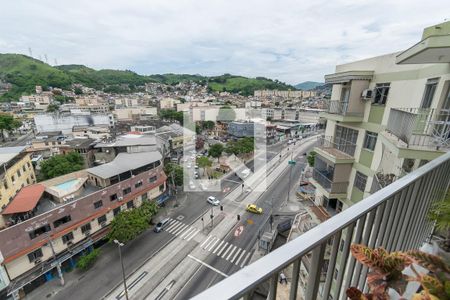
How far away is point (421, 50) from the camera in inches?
131

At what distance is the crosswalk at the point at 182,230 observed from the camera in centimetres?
1591

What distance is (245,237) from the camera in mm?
15836

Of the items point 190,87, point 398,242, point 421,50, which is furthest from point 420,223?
point 190,87

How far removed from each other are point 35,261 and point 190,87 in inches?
4711

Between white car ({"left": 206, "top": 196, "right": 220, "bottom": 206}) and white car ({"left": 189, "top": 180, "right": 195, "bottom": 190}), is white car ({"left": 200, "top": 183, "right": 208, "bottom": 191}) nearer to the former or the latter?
white car ({"left": 189, "top": 180, "right": 195, "bottom": 190})

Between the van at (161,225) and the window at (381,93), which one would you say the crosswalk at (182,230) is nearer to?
the van at (161,225)

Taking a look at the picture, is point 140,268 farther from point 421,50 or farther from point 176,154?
point 176,154

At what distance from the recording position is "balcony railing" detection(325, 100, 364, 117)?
702 centimetres

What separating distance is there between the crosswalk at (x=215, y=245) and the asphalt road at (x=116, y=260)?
27.1 inches

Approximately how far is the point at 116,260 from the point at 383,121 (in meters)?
16.5

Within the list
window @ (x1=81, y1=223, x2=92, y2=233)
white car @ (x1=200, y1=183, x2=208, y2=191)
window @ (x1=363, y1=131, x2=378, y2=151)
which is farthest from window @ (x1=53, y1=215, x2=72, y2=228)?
window @ (x1=363, y1=131, x2=378, y2=151)

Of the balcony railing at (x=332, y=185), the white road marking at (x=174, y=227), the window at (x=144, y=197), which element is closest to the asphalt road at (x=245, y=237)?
the white road marking at (x=174, y=227)

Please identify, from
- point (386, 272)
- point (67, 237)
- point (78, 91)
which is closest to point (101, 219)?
point (67, 237)

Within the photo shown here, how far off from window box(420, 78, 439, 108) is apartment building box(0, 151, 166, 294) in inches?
648
